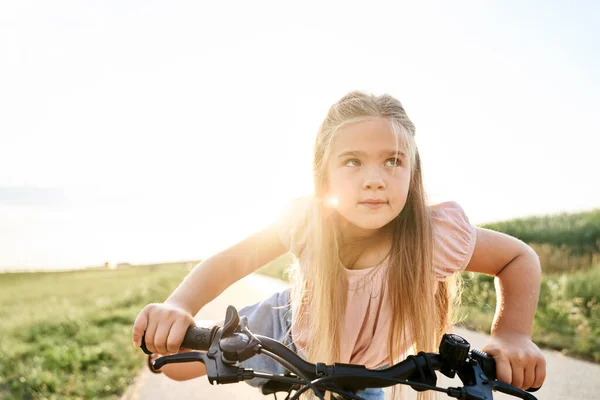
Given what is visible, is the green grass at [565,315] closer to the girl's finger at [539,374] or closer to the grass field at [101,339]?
the grass field at [101,339]

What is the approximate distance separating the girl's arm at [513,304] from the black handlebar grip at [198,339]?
84 cm

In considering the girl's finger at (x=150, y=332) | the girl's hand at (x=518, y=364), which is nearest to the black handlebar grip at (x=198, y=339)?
the girl's finger at (x=150, y=332)

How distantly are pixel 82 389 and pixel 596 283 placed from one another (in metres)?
6.25

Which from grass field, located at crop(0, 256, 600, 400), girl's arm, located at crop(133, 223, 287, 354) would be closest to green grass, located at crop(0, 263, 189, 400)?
grass field, located at crop(0, 256, 600, 400)

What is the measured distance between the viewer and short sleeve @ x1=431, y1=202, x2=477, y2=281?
7.75ft

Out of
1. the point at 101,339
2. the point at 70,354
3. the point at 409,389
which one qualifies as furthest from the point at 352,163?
the point at 101,339

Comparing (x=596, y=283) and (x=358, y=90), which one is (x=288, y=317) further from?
(x=596, y=283)

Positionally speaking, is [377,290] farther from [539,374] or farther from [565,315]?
[565,315]

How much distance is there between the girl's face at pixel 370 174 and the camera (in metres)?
2.08

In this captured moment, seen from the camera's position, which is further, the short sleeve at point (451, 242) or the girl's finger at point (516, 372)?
the short sleeve at point (451, 242)

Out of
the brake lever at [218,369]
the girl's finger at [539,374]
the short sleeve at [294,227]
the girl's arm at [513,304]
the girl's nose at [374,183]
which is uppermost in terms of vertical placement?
the girl's nose at [374,183]

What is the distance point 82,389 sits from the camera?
4340mm

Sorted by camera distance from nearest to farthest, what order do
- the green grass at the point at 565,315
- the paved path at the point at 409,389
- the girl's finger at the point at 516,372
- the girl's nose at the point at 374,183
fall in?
1. the girl's finger at the point at 516,372
2. the girl's nose at the point at 374,183
3. the paved path at the point at 409,389
4. the green grass at the point at 565,315

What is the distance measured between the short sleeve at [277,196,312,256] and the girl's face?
31cm
